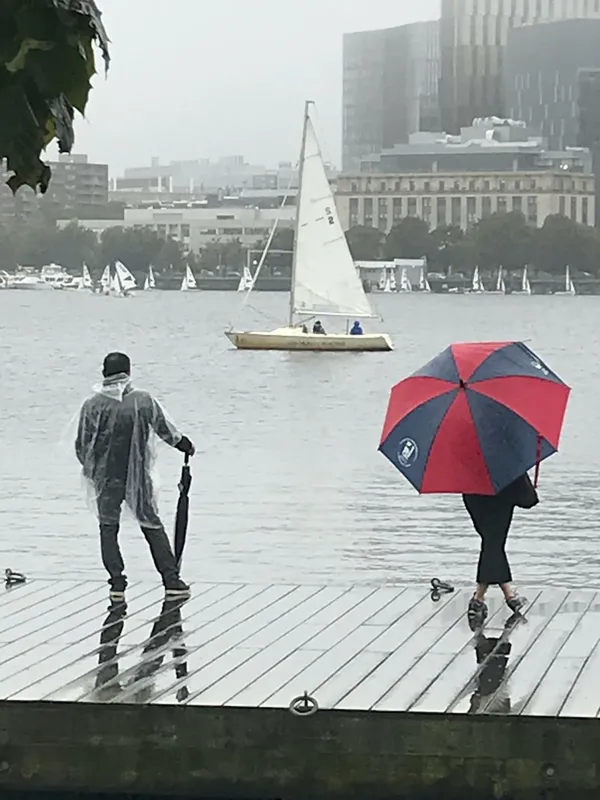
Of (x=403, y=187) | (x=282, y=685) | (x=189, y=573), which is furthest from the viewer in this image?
(x=403, y=187)

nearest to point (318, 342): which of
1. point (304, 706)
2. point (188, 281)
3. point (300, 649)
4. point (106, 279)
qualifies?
point (300, 649)

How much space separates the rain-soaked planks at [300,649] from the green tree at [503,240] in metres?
145

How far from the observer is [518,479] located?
352 inches

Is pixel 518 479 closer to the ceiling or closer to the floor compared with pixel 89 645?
closer to the ceiling

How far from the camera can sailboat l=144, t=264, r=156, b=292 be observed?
166m

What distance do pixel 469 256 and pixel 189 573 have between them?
465ft

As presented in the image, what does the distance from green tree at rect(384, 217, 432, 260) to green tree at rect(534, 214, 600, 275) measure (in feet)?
30.2

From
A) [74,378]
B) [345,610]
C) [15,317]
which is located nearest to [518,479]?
[345,610]

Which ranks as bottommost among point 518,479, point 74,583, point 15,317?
point 15,317

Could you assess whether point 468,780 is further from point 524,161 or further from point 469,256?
point 524,161

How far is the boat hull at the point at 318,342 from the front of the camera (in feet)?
221

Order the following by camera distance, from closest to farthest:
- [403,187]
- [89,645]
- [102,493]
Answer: [89,645] → [102,493] → [403,187]

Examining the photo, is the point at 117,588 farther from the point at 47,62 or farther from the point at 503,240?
the point at 503,240

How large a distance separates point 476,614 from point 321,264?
56.1 meters
